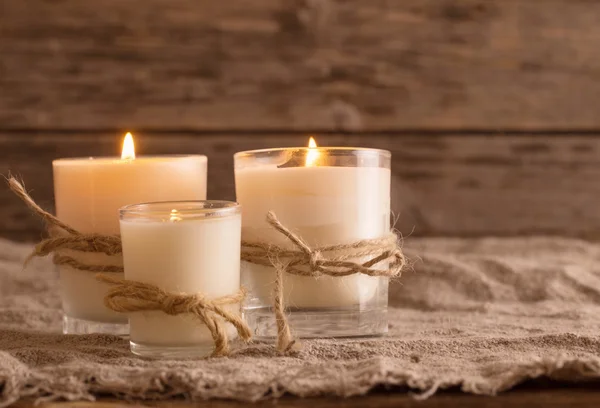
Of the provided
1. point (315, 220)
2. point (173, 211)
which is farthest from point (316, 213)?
point (173, 211)

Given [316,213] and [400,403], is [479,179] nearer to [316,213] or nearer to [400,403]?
[316,213]

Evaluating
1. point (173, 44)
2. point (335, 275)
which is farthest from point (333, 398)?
point (173, 44)

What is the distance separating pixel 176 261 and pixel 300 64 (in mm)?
621

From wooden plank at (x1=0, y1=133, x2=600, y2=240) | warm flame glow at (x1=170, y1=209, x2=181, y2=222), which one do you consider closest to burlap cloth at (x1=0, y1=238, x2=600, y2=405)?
warm flame glow at (x1=170, y1=209, x2=181, y2=222)

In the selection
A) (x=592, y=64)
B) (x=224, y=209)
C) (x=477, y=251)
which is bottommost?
(x=477, y=251)

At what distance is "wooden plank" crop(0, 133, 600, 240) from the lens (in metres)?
1.11

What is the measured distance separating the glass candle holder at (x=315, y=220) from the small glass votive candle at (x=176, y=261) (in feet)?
0.15

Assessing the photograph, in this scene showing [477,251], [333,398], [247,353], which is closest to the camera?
[333,398]

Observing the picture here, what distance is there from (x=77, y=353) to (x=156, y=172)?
0.56 feet

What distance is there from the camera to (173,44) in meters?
1.07

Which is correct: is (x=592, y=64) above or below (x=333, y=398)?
above

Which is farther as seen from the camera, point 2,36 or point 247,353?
point 2,36

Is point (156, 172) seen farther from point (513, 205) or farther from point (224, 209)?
point (513, 205)

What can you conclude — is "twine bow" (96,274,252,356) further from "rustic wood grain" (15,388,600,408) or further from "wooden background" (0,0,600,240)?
"wooden background" (0,0,600,240)
